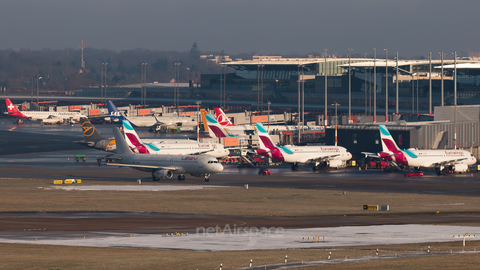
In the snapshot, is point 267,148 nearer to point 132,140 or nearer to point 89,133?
point 132,140

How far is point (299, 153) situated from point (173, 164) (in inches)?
959

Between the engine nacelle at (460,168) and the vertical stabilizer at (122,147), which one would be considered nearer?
the vertical stabilizer at (122,147)

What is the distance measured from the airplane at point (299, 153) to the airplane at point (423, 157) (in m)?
8.52

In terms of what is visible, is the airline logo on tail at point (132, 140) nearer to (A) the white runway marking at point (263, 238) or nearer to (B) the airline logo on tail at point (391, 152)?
(B) the airline logo on tail at point (391, 152)

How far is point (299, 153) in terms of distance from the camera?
104 meters

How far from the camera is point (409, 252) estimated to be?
122 feet

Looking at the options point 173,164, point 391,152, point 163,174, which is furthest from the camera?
point 391,152

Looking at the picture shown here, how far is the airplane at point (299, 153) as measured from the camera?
10362 centimetres

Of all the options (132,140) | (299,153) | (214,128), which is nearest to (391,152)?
(299,153)

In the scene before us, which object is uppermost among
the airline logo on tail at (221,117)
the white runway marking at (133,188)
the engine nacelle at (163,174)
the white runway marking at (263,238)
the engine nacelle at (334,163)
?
the airline logo on tail at (221,117)

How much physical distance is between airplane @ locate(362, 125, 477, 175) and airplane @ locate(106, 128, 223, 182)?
2765 cm

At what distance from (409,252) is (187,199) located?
3329 cm

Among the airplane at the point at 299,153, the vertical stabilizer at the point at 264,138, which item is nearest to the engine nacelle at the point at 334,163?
the airplane at the point at 299,153

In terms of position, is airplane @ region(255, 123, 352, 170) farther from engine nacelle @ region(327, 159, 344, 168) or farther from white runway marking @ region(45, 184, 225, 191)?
white runway marking @ region(45, 184, 225, 191)
